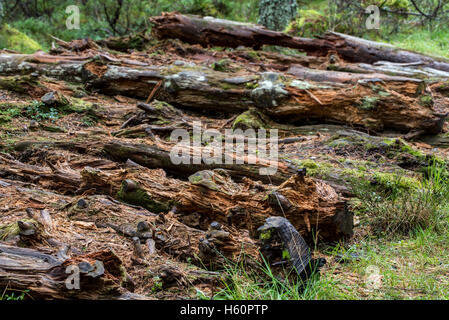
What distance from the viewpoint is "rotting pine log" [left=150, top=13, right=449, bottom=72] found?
7762 millimetres

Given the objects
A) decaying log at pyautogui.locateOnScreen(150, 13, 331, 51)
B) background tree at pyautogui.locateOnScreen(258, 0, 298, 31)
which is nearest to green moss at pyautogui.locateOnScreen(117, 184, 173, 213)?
decaying log at pyautogui.locateOnScreen(150, 13, 331, 51)

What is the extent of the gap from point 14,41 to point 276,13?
6.54 m

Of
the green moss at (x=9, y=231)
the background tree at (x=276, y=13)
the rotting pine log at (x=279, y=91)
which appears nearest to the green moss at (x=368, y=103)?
the rotting pine log at (x=279, y=91)

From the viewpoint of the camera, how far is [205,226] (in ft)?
11.6

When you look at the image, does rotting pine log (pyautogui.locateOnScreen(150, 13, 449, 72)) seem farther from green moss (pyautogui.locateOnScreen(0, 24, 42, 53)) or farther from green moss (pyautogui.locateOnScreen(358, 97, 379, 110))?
green moss (pyautogui.locateOnScreen(0, 24, 42, 53))

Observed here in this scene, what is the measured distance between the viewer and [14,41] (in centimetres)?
995

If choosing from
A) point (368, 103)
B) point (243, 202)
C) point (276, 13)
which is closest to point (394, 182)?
point (243, 202)

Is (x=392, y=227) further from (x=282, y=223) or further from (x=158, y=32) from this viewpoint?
(x=158, y=32)

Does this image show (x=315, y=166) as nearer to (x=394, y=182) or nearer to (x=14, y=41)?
(x=394, y=182)

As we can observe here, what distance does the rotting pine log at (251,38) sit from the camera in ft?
25.5

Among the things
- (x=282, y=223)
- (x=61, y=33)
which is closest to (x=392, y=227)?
(x=282, y=223)

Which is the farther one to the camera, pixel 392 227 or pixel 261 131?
pixel 261 131

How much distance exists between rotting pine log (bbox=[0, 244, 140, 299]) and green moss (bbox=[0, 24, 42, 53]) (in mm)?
8802
